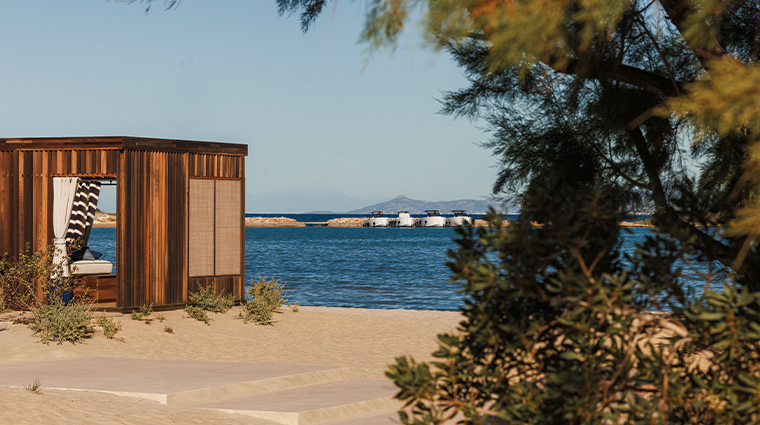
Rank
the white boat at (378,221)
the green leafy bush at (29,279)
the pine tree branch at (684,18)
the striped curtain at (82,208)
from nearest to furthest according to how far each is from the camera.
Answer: the pine tree branch at (684,18)
the green leafy bush at (29,279)
the striped curtain at (82,208)
the white boat at (378,221)

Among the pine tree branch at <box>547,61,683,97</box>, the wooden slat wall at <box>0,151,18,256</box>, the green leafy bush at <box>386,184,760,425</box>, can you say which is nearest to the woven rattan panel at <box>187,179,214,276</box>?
the wooden slat wall at <box>0,151,18,256</box>

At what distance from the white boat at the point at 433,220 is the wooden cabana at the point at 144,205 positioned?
10559 centimetres

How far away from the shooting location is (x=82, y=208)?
1017 centimetres

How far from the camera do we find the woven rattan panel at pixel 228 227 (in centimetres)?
1071

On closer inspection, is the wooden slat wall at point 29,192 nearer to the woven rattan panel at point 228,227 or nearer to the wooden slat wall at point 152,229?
the wooden slat wall at point 152,229

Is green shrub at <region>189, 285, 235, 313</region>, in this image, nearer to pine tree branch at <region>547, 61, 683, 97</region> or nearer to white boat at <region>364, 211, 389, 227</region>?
pine tree branch at <region>547, 61, 683, 97</region>

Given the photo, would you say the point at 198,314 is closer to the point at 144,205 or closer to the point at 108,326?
the point at 108,326

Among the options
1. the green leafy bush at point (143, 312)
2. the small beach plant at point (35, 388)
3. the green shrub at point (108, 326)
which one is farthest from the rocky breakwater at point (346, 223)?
the small beach plant at point (35, 388)

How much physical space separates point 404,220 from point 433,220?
193 inches

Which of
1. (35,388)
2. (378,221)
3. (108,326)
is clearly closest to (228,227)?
(108,326)

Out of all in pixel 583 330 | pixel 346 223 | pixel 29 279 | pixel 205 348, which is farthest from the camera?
pixel 346 223

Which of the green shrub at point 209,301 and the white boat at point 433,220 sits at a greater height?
the white boat at point 433,220

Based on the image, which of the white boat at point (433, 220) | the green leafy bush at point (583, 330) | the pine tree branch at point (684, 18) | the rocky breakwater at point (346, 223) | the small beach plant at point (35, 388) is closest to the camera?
the green leafy bush at point (583, 330)

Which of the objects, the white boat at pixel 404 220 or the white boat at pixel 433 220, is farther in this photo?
the white boat at pixel 433 220
